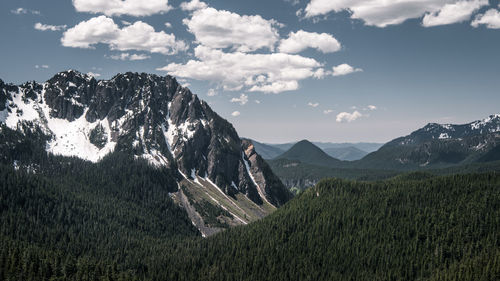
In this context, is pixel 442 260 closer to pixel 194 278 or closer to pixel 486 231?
pixel 486 231

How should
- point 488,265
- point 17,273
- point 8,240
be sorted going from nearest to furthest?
point 17,273, point 488,265, point 8,240

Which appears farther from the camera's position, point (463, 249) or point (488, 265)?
point (463, 249)

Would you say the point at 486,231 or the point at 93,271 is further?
the point at 486,231

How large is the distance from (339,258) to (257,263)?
132ft

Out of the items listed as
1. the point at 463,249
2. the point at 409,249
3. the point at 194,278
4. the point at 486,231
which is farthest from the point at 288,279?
the point at 486,231

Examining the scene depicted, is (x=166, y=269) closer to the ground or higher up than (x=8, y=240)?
closer to the ground

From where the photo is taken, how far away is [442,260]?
179 m

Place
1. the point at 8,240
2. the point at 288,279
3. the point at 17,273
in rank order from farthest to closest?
the point at 288,279 < the point at 8,240 < the point at 17,273

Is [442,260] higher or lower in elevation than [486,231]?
lower

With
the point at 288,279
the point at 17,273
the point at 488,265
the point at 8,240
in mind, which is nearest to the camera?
the point at 17,273

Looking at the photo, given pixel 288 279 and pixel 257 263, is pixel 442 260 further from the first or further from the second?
pixel 257 263

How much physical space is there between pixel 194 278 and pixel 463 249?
4829 inches

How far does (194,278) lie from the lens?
186250 mm

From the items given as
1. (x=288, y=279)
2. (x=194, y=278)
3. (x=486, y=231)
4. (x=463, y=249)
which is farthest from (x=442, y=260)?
(x=194, y=278)
